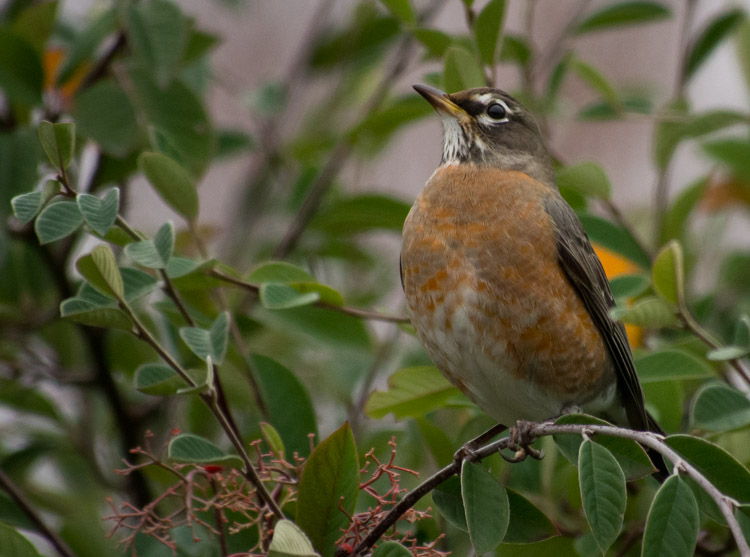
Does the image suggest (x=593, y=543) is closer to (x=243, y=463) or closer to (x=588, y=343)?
(x=588, y=343)

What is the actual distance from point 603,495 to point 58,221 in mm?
913

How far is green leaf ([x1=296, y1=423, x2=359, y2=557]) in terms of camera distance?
150 cm

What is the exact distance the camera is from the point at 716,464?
136 cm

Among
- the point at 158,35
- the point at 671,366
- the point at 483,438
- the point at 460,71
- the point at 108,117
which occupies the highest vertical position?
the point at 158,35

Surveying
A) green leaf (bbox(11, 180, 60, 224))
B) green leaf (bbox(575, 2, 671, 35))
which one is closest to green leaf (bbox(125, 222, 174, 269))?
green leaf (bbox(11, 180, 60, 224))

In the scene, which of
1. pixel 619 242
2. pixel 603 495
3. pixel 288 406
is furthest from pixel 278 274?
pixel 619 242

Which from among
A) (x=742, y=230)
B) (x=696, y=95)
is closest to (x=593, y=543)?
(x=742, y=230)

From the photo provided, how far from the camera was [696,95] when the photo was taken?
594 cm

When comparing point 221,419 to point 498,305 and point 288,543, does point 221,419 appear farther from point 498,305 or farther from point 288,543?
point 498,305

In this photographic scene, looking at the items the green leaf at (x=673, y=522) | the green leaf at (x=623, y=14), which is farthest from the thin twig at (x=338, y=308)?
the green leaf at (x=623, y=14)

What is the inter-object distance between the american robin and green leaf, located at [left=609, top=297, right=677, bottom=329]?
0.31 meters

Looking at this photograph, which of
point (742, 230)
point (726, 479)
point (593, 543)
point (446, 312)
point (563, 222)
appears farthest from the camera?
point (742, 230)

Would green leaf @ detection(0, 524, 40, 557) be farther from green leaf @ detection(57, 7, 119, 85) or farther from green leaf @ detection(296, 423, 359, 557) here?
green leaf @ detection(57, 7, 119, 85)

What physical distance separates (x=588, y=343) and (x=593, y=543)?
0.52 m
